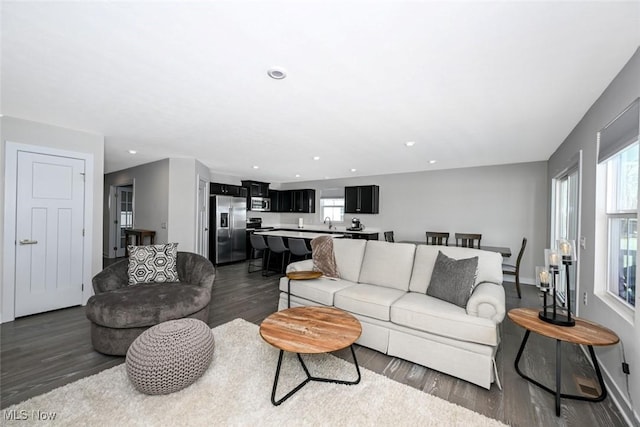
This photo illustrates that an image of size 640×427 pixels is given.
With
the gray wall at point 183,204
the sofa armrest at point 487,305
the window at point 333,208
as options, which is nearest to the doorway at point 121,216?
the gray wall at point 183,204

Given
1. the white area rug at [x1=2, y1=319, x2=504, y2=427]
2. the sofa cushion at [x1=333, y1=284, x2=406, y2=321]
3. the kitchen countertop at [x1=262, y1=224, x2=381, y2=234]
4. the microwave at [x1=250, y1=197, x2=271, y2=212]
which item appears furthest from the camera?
the microwave at [x1=250, y1=197, x2=271, y2=212]

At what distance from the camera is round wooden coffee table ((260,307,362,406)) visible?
1785mm

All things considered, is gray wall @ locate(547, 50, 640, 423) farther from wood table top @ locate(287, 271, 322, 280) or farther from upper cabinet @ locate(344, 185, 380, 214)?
upper cabinet @ locate(344, 185, 380, 214)

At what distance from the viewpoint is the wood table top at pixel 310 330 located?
178 cm

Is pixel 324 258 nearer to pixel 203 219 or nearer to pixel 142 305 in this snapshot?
pixel 142 305

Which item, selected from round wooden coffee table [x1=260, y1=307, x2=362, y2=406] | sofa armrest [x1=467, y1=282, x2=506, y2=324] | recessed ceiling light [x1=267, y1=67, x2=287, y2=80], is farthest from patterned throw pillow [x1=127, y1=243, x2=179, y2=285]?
sofa armrest [x1=467, y1=282, x2=506, y2=324]

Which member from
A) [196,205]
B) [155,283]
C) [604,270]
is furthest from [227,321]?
[604,270]

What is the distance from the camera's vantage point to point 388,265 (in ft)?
10.3

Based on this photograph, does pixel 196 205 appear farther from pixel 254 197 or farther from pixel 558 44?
pixel 558 44

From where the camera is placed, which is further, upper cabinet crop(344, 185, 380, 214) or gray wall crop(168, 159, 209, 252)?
upper cabinet crop(344, 185, 380, 214)

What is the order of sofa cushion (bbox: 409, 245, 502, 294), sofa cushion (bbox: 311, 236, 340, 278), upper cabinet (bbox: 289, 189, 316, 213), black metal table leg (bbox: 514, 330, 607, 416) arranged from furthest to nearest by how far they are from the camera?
upper cabinet (bbox: 289, 189, 316, 213) < sofa cushion (bbox: 311, 236, 340, 278) < sofa cushion (bbox: 409, 245, 502, 294) < black metal table leg (bbox: 514, 330, 607, 416)

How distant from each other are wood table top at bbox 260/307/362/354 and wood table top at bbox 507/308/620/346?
128 centimetres

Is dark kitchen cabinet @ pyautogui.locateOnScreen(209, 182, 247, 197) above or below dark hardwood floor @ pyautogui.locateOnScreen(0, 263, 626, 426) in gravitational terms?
above

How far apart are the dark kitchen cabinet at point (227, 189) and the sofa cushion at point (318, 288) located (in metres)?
4.42
